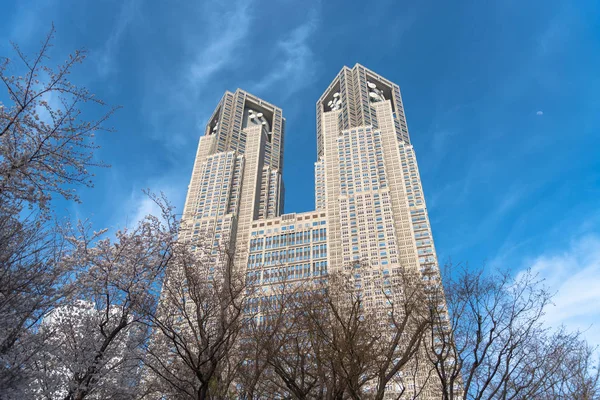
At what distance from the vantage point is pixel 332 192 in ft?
289

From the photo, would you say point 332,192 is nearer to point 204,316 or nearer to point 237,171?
point 237,171

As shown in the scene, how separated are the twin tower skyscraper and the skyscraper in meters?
0.25

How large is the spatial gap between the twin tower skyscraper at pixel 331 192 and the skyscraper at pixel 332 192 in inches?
9.8

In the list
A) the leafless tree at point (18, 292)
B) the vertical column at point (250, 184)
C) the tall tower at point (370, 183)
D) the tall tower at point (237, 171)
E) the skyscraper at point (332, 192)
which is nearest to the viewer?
the leafless tree at point (18, 292)

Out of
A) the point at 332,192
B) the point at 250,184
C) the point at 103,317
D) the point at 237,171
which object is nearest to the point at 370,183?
the point at 332,192

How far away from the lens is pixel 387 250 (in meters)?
71.9

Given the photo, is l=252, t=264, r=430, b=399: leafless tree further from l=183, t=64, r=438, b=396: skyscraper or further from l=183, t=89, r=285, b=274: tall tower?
l=183, t=89, r=285, b=274: tall tower

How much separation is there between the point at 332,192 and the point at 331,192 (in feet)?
0.85

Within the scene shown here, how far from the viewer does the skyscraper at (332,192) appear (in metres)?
74.7

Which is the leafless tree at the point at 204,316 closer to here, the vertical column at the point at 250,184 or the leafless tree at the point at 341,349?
the leafless tree at the point at 341,349

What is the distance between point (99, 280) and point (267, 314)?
648 cm

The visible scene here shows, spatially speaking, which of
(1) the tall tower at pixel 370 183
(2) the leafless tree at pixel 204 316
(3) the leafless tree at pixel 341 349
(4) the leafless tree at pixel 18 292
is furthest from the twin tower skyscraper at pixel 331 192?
(4) the leafless tree at pixel 18 292

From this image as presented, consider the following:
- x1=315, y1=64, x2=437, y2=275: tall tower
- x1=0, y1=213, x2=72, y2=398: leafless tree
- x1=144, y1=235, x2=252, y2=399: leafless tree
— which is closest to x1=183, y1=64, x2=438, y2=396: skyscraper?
x1=315, y1=64, x2=437, y2=275: tall tower

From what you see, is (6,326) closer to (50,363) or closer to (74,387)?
(74,387)
